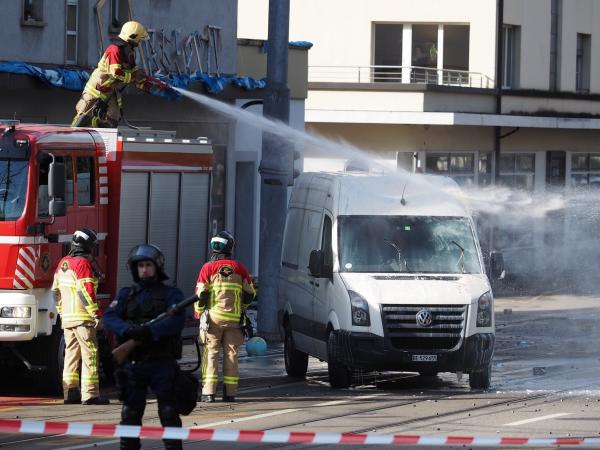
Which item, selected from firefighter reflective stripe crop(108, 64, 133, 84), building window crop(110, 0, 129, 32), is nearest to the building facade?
building window crop(110, 0, 129, 32)

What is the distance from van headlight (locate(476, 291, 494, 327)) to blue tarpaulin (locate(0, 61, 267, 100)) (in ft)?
21.7

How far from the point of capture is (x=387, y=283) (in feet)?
54.6

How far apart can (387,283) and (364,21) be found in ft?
74.2

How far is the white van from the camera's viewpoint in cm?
1634

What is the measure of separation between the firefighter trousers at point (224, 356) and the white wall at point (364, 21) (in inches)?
919

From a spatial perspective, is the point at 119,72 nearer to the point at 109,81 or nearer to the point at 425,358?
the point at 109,81

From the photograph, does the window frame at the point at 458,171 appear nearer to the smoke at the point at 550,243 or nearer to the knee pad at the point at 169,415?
the smoke at the point at 550,243

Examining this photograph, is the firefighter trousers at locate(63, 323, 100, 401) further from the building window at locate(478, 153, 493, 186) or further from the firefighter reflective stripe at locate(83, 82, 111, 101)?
the building window at locate(478, 153, 493, 186)

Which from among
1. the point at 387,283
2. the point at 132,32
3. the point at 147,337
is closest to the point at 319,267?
the point at 387,283

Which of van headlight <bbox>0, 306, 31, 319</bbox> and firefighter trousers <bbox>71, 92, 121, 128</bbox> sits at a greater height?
firefighter trousers <bbox>71, 92, 121, 128</bbox>

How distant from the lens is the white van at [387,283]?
643 inches

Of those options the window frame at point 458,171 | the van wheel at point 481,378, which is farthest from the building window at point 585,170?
the van wheel at point 481,378

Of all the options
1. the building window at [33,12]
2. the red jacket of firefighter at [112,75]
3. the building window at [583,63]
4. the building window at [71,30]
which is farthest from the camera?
the building window at [583,63]

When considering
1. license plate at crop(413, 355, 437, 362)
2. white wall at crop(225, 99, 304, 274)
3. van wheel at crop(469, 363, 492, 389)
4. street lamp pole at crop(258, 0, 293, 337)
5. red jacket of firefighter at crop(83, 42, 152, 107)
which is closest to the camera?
license plate at crop(413, 355, 437, 362)
